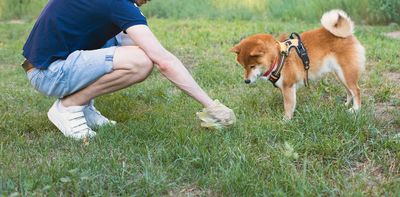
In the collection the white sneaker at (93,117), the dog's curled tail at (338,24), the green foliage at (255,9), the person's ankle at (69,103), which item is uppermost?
the dog's curled tail at (338,24)

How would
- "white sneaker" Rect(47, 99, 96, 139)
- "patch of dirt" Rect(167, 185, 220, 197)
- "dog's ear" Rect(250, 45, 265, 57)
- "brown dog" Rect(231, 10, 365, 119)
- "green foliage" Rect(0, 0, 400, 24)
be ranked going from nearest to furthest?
"patch of dirt" Rect(167, 185, 220, 197) → "white sneaker" Rect(47, 99, 96, 139) → "dog's ear" Rect(250, 45, 265, 57) → "brown dog" Rect(231, 10, 365, 119) → "green foliage" Rect(0, 0, 400, 24)

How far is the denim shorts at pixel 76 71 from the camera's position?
11.6 ft

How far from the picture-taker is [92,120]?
160 inches

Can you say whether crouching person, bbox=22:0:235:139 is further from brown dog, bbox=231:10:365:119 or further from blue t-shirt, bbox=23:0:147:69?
brown dog, bbox=231:10:365:119

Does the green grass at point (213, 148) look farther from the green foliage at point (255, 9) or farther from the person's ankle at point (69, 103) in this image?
the green foliage at point (255, 9)

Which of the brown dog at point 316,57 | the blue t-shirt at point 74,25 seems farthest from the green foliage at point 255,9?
the blue t-shirt at point 74,25

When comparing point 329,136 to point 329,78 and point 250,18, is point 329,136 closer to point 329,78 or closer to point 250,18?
point 329,78

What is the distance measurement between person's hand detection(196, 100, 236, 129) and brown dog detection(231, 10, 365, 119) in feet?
2.23

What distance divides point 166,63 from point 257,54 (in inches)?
34.2

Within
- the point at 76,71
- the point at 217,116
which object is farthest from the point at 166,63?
the point at 76,71

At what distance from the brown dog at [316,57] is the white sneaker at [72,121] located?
4.42 ft

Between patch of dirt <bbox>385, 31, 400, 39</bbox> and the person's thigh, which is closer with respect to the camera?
the person's thigh

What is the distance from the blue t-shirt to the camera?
340 centimetres

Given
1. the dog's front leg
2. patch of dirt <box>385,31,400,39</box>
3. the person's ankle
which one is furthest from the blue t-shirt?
patch of dirt <box>385,31,400,39</box>
